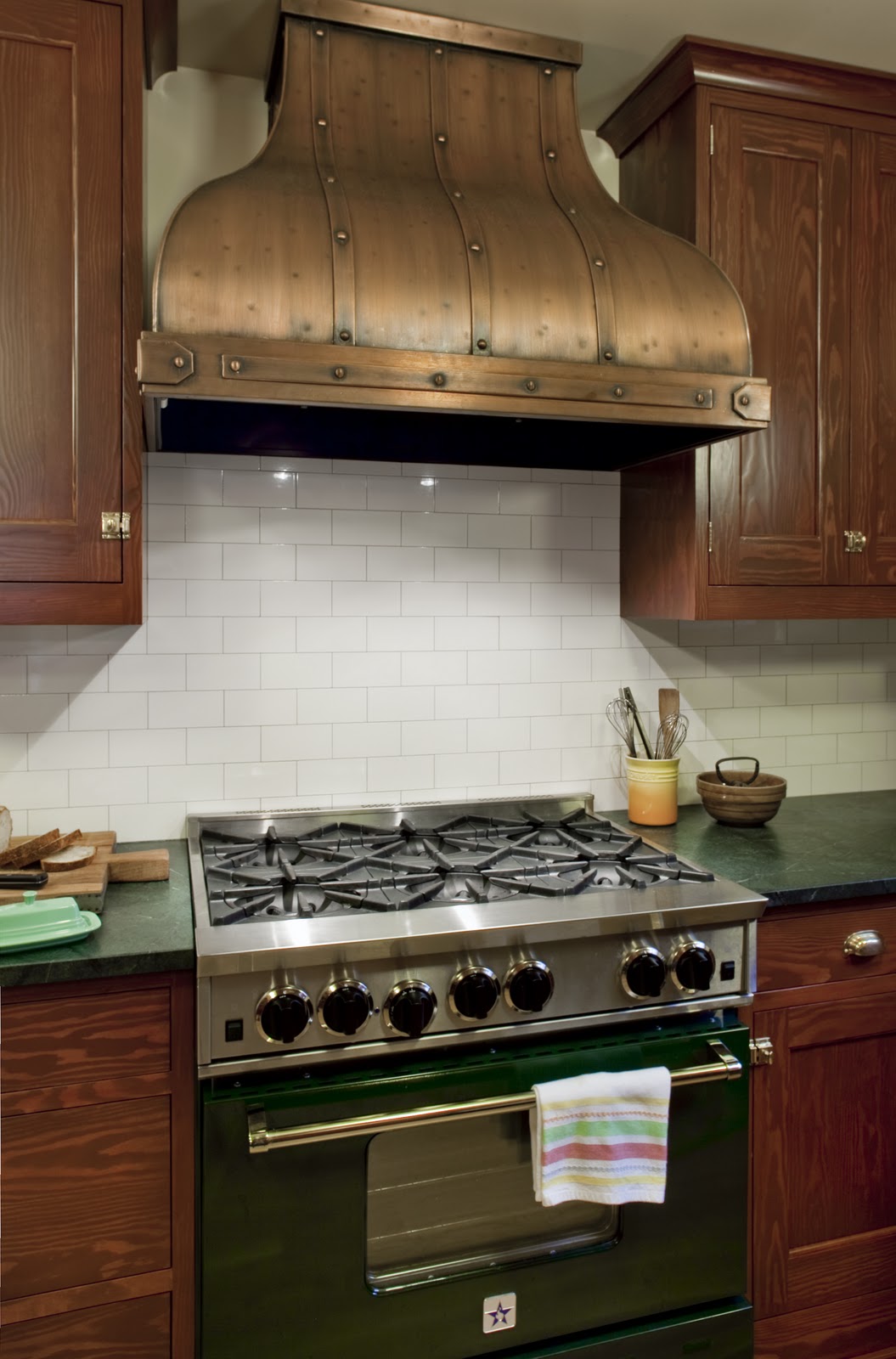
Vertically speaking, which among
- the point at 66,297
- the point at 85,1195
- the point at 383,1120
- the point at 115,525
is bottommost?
the point at 85,1195

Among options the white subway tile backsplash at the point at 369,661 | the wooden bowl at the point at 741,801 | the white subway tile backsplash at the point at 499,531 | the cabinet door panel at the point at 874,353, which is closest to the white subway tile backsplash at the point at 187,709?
the white subway tile backsplash at the point at 369,661

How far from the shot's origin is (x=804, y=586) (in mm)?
2293

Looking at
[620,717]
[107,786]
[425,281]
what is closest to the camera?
[425,281]

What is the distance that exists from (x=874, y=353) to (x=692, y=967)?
4.95ft

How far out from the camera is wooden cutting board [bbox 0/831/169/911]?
170 cm

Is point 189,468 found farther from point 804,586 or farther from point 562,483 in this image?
point 804,586

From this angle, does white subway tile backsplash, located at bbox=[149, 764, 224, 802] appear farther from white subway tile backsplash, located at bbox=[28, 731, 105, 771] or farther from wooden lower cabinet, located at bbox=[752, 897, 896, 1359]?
wooden lower cabinet, located at bbox=[752, 897, 896, 1359]

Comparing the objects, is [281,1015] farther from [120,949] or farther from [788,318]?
[788,318]

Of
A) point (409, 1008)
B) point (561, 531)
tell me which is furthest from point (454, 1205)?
point (561, 531)

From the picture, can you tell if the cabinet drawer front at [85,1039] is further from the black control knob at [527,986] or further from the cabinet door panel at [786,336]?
the cabinet door panel at [786,336]

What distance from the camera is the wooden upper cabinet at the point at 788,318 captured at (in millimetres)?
2191

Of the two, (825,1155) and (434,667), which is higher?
(434,667)

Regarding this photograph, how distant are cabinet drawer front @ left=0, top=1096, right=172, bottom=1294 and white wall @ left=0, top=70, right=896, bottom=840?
2.53 ft

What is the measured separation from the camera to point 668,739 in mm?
2471
